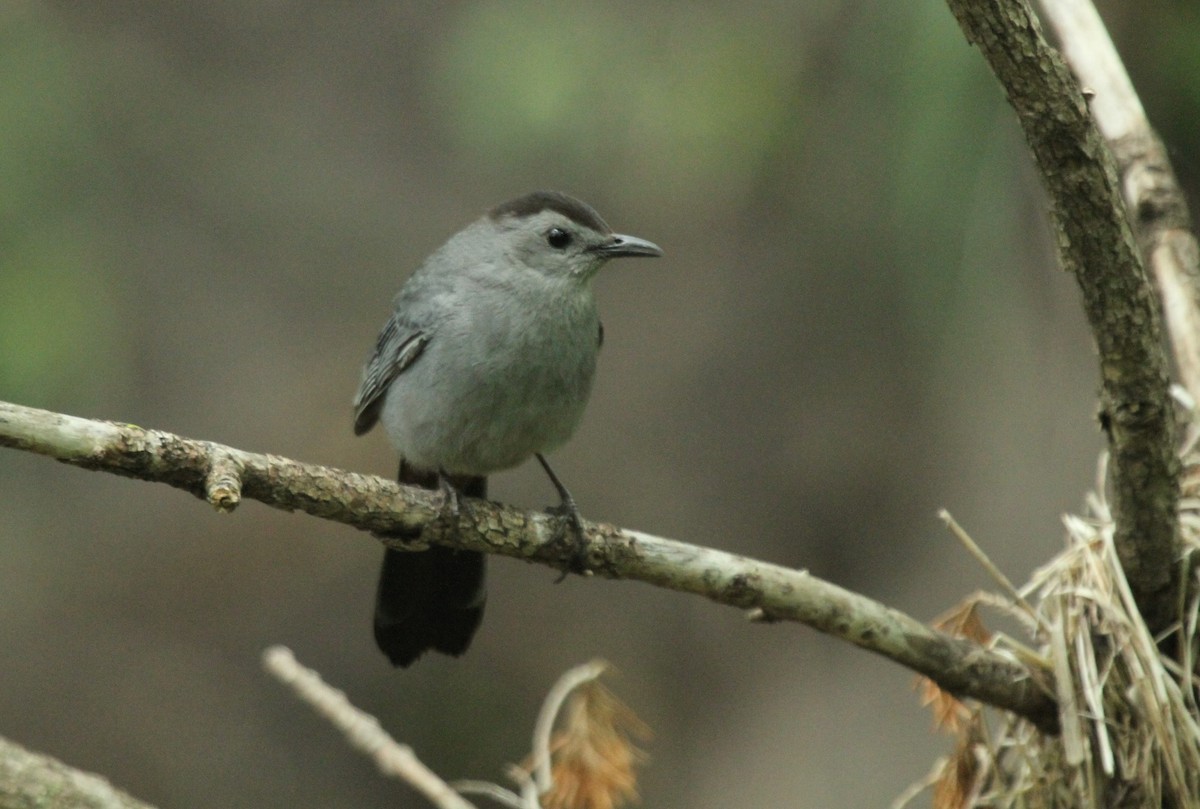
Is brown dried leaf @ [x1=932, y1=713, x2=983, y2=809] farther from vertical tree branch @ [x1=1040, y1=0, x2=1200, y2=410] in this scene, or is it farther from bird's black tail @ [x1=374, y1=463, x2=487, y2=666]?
bird's black tail @ [x1=374, y1=463, x2=487, y2=666]

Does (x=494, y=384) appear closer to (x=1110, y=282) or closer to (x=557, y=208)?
(x=557, y=208)

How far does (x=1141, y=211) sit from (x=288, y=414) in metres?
4.43

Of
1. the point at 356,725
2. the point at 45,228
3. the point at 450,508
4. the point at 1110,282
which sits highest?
the point at 1110,282

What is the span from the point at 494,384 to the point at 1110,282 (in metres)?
1.72

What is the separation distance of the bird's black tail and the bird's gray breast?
0.19 metres

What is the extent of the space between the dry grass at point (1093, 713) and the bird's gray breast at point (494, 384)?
1.28 m

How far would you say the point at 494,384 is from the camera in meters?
3.64

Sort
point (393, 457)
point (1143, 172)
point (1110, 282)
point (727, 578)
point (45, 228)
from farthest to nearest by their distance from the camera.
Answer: point (393, 457) < point (45, 228) < point (1143, 172) < point (727, 578) < point (1110, 282)

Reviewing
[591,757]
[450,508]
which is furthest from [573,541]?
[591,757]

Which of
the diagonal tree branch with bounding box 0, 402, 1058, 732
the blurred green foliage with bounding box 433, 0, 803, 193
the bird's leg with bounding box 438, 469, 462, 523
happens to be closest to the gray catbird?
the diagonal tree branch with bounding box 0, 402, 1058, 732

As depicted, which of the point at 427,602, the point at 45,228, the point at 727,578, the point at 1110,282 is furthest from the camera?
the point at 45,228

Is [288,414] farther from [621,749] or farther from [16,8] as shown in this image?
[621,749]

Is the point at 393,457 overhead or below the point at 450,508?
below

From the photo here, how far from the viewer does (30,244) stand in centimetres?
475
